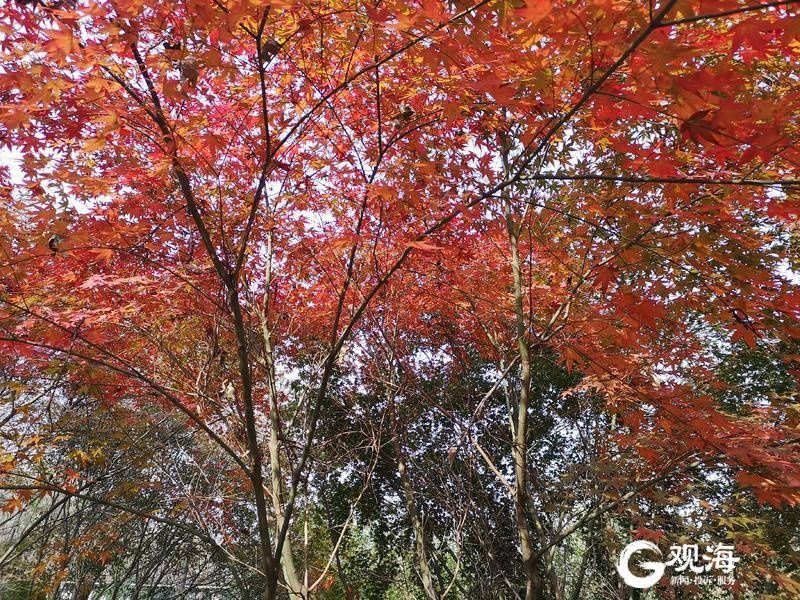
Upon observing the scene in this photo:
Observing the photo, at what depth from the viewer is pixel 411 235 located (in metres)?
3.31

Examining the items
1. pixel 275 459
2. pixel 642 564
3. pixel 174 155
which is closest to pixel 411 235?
pixel 174 155

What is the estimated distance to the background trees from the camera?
6.57ft

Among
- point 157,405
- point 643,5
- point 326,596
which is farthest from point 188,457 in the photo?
point 643,5

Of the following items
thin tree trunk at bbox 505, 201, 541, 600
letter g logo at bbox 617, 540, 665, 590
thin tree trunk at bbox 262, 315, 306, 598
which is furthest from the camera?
letter g logo at bbox 617, 540, 665, 590

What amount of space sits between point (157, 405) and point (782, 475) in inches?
302

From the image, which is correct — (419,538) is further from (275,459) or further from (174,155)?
(174,155)

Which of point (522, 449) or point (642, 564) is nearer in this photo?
point (522, 449)

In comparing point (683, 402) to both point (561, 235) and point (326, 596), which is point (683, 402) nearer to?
point (561, 235)

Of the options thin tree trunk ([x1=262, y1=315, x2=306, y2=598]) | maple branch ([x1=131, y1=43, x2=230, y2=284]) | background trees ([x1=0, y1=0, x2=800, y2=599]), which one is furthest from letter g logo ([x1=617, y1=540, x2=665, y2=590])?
maple branch ([x1=131, y1=43, x2=230, y2=284])

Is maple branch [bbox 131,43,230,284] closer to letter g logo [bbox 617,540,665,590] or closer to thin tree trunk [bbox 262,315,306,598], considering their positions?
thin tree trunk [bbox 262,315,306,598]

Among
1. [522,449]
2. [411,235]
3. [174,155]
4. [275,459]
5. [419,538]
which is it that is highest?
[411,235]

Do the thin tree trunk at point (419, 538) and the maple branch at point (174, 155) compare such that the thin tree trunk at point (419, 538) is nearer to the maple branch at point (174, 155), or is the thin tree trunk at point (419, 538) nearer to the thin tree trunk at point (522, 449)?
the thin tree trunk at point (522, 449)

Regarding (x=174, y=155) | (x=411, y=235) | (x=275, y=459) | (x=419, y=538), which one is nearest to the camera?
(x=174, y=155)

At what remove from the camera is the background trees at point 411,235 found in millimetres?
2002
